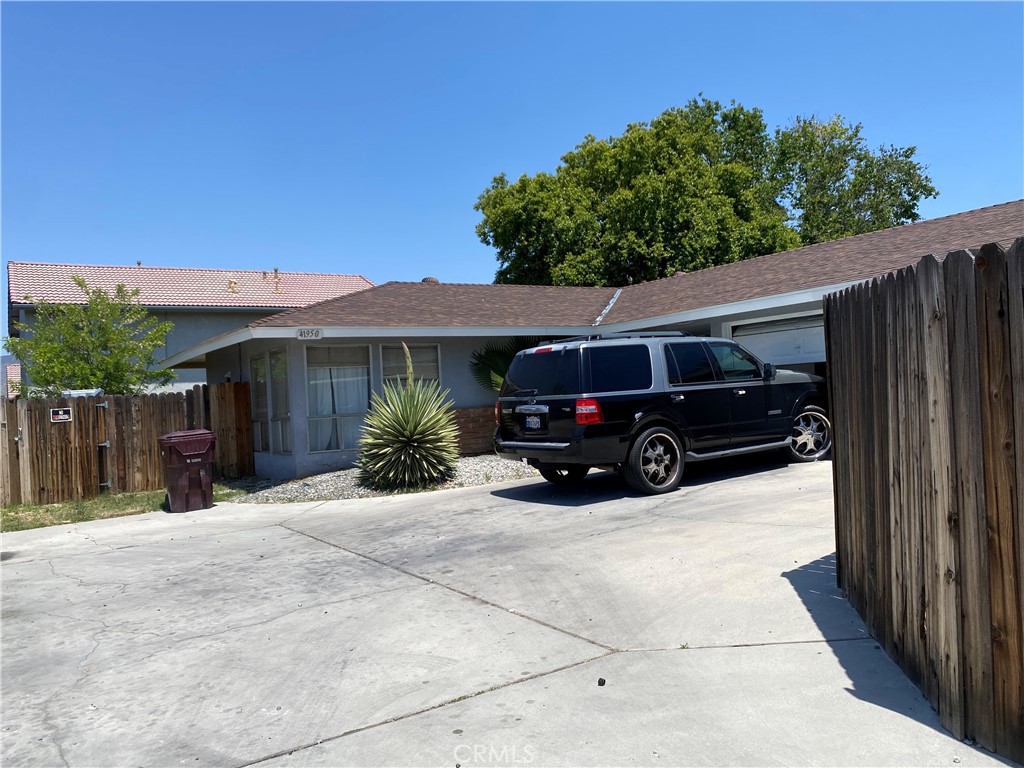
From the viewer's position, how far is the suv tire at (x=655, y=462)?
1016cm

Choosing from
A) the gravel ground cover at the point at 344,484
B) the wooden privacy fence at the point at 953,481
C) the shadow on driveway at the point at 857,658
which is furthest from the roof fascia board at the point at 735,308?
the wooden privacy fence at the point at 953,481

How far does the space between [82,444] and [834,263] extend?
46.4ft

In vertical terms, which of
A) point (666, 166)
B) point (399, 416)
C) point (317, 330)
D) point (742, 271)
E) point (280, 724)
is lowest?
point (280, 724)

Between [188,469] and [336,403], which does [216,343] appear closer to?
[336,403]

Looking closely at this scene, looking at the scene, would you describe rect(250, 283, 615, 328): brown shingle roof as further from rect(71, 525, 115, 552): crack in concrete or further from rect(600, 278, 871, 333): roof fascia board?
rect(71, 525, 115, 552): crack in concrete

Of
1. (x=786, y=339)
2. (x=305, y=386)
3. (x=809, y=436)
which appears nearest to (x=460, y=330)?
(x=305, y=386)

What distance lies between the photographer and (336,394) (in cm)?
1558

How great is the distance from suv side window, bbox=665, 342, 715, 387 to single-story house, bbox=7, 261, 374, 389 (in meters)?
23.4

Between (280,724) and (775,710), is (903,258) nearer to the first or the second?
(775,710)

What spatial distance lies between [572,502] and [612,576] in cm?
380

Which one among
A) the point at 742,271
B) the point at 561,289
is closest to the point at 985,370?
the point at 742,271

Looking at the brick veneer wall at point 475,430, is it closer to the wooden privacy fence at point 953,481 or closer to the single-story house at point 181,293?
the wooden privacy fence at point 953,481

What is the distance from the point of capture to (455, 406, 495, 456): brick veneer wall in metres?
16.2

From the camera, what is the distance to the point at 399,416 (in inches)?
512
